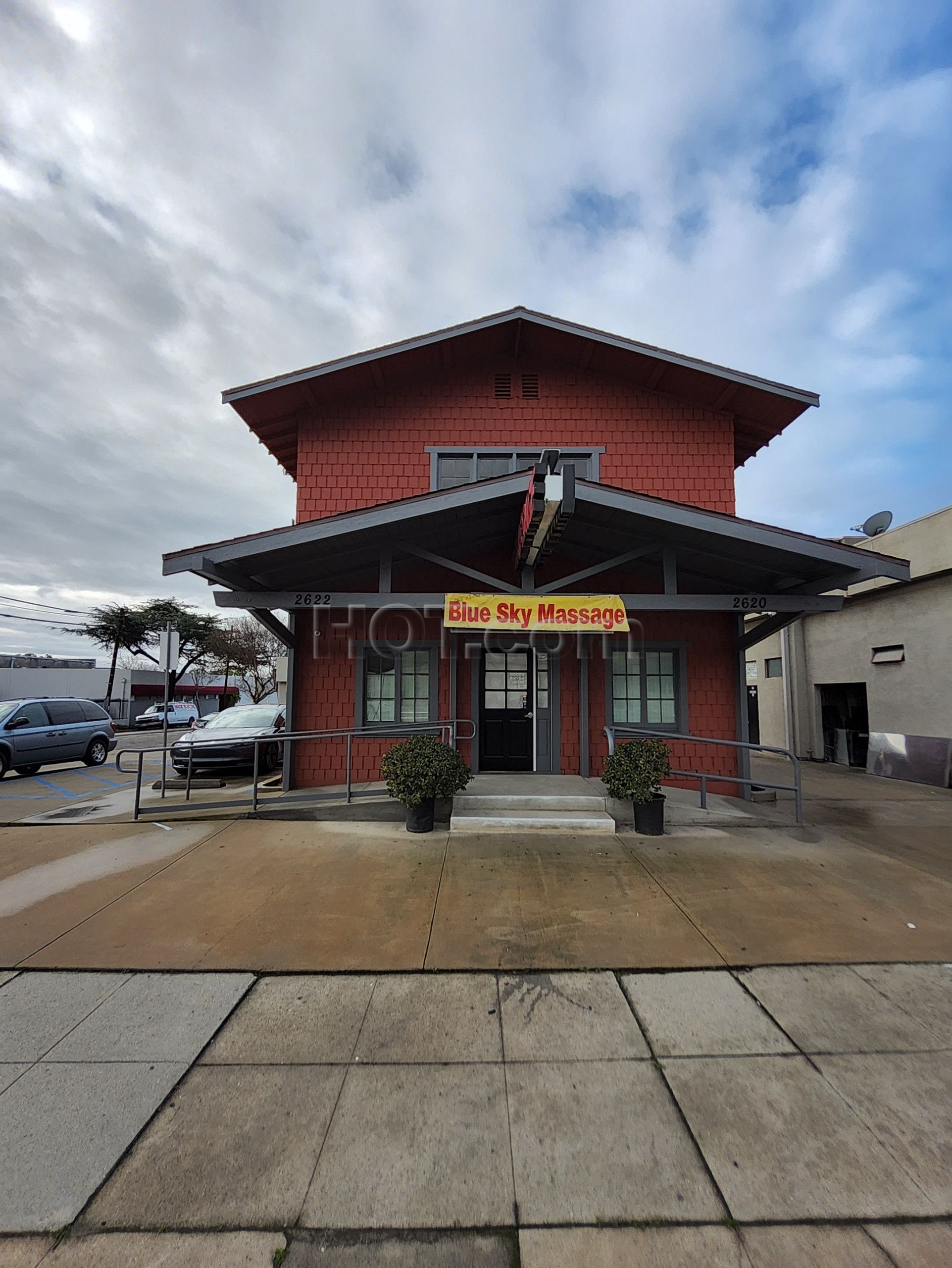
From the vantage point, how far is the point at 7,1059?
2850mm

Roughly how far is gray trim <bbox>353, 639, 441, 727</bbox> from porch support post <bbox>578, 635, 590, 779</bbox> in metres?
2.27

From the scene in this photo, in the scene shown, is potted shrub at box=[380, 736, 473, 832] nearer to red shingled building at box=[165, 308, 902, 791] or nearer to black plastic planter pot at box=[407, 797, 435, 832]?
black plastic planter pot at box=[407, 797, 435, 832]

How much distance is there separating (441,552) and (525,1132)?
23.3 feet

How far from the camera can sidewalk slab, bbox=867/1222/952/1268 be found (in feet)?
6.10

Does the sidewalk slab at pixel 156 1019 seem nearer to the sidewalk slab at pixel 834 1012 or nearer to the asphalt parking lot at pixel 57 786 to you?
the sidewalk slab at pixel 834 1012

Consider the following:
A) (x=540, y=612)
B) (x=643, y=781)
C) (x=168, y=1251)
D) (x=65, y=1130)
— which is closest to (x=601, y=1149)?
(x=168, y=1251)

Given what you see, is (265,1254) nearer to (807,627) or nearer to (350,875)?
(350,875)

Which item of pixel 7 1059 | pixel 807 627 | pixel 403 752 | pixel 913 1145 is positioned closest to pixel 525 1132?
pixel 913 1145

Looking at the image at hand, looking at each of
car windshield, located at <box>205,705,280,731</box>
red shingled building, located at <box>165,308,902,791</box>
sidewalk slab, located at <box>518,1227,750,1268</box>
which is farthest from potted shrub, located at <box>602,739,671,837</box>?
car windshield, located at <box>205,705,280,731</box>

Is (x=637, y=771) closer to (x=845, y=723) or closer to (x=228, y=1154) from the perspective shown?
(x=228, y=1154)

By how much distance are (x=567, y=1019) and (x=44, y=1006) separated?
309 centimetres

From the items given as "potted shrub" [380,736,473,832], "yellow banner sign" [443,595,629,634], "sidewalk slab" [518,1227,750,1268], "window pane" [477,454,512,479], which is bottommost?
"sidewalk slab" [518,1227,750,1268]

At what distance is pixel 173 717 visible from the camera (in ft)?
100

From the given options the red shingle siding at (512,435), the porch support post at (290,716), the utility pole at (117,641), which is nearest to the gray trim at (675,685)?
the red shingle siding at (512,435)
